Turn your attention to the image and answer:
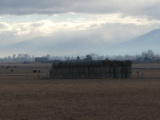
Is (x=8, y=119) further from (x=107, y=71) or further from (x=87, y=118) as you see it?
(x=107, y=71)

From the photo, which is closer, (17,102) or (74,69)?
(17,102)

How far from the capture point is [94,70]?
173 ft

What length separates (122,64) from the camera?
175 feet

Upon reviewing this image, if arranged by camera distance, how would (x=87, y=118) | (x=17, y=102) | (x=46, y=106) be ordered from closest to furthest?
(x=87, y=118)
(x=46, y=106)
(x=17, y=102)

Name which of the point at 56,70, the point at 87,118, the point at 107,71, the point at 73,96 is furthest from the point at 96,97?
the point at 56,70

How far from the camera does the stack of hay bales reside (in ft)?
171

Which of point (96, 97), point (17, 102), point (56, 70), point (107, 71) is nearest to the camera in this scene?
point (17, 102)

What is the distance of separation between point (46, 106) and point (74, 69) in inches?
1290

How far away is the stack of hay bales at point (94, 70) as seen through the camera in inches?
2057

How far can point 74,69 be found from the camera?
54469 millimetres

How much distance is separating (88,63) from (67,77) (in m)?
3.66

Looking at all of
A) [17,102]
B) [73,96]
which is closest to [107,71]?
[73,96]

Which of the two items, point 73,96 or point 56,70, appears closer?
point 73,96

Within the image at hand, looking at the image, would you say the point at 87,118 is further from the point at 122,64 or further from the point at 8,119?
the point at 122,64
